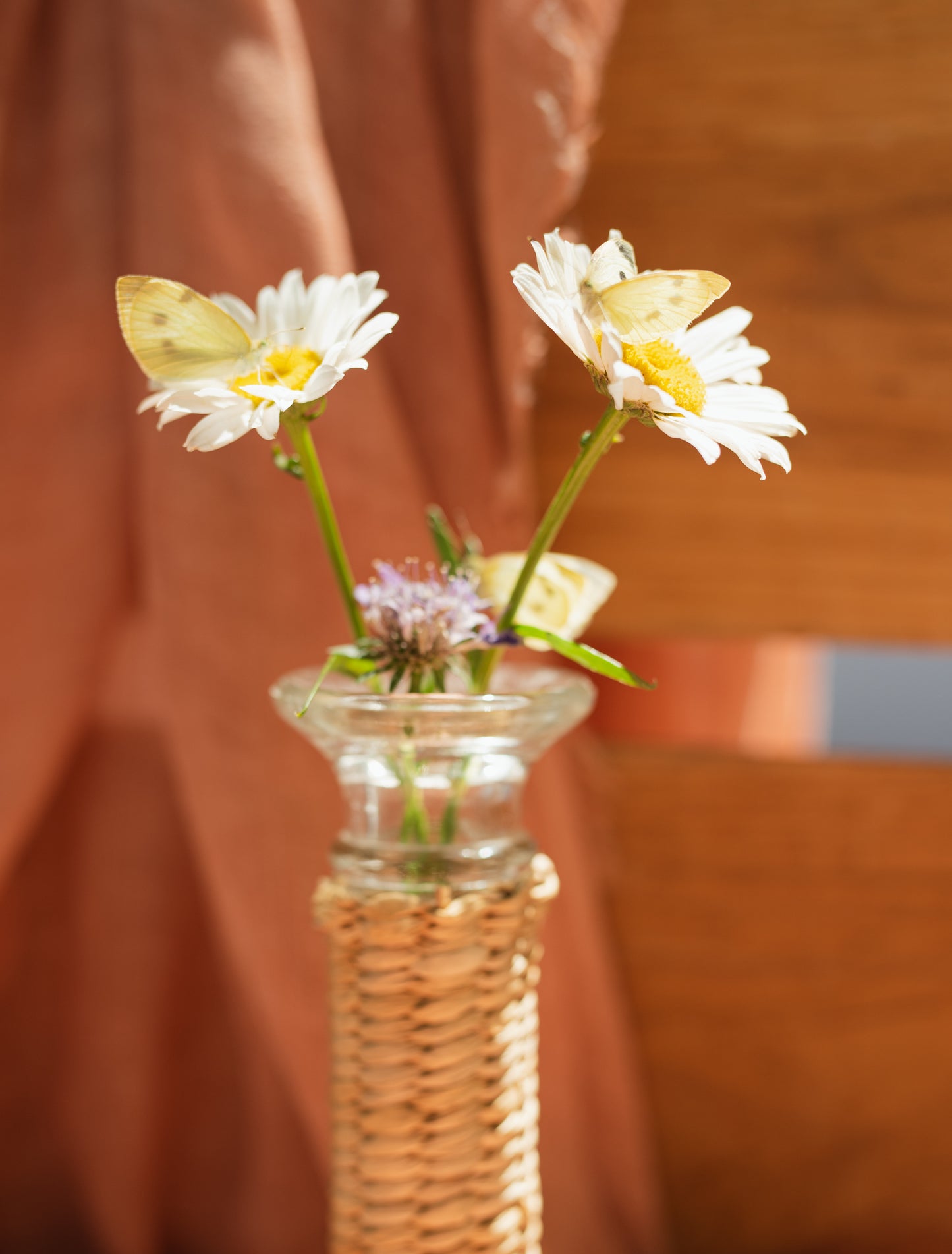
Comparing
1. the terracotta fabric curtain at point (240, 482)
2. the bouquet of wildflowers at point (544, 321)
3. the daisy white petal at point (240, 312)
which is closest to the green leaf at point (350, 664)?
the bouquet of wildflowers at point (544, 321)

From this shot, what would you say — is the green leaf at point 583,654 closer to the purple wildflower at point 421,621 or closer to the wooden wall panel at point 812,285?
the purple wildflower at point 421,621

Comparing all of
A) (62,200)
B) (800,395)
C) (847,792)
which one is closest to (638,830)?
(847,792)

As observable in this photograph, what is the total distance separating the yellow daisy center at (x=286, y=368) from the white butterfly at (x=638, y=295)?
0.30 feet

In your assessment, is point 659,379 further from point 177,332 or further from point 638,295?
point 177,332

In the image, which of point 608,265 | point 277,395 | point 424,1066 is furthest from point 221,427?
point 424,1066

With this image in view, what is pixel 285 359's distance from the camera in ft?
1.22

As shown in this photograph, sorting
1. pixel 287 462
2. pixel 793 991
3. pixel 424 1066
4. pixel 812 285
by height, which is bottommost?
pixel 793 991

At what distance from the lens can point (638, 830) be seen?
0.76 metres

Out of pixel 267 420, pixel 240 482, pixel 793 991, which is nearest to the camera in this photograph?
pixel 267 420

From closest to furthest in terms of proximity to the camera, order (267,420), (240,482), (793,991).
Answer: (267,420) < (240,482) < (793,991)

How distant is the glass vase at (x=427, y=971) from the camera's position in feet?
1.30

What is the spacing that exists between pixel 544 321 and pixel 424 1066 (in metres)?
0.26

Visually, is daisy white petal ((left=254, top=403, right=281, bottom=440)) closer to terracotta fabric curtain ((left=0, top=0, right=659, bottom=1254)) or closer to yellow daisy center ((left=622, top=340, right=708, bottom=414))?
yellow daisy center ((left=622, top=340, right=708, bottom=414))

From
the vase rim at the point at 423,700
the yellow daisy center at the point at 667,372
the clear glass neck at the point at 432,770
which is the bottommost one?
the clear glass neck at the point at 432,770
